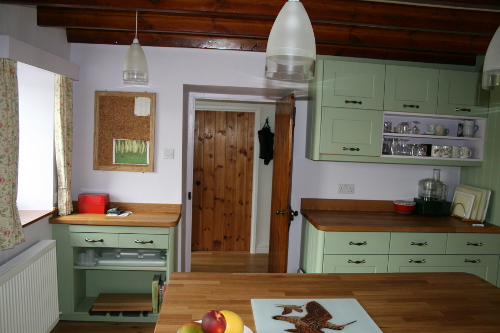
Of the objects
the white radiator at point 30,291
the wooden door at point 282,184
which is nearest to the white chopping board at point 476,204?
the wooden door at point 282,184

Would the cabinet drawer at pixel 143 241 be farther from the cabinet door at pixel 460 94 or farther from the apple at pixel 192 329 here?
the cabinet door at pixel 460 94

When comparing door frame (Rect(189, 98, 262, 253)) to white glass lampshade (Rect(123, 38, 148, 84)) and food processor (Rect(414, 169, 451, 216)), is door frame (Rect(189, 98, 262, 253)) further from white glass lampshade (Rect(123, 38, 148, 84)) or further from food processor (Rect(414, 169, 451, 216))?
white glass lampshade (Rect(123, 38, 148, 84))

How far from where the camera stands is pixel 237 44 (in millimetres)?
3400

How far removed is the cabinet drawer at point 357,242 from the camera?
3084 millimetres

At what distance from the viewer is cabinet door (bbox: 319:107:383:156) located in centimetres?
327

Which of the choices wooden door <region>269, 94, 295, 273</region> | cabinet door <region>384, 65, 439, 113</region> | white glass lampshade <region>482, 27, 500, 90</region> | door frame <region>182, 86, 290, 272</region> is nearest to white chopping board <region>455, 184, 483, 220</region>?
cabinet door <region>384, 65, 439, 113</region>

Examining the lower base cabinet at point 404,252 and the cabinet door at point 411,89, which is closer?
the lower base cabinet at point 404,252

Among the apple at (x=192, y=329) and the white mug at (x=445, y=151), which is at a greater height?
the white mug at (x=445, y=151)

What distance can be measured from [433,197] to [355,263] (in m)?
1.16

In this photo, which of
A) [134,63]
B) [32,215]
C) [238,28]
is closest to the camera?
[134,63]

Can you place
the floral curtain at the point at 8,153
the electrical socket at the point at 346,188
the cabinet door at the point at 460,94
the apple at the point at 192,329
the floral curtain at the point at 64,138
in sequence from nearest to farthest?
the apple at the point at 192,329, the floral curtain at the point at 8,153, the floral curtain at the point at 64,138, the cabinet door at the point at 460,94, the electrical socket at the point at 346,188

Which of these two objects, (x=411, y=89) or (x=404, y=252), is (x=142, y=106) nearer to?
(x=411, y=89)

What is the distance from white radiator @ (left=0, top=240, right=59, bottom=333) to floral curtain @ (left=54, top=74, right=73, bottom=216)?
44 centimetres

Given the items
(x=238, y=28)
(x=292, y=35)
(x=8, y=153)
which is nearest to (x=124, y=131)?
(x=8, y=153)
